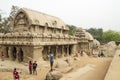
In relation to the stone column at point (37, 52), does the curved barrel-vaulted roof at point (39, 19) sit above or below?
above

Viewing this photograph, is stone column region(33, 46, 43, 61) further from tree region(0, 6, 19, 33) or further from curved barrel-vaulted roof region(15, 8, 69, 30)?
tree region(0, 6, 19, 33)

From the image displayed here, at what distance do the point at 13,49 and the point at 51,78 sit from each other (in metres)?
10.0

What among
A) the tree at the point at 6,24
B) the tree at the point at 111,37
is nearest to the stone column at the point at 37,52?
the tree at the point at 6,24

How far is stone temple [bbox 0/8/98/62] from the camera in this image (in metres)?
21.8

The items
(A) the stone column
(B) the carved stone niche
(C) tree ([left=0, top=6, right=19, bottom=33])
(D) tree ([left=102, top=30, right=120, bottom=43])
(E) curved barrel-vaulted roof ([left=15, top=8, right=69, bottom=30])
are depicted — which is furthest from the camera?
(D) tree ([left=102, top=30, right=120, bottom=43])

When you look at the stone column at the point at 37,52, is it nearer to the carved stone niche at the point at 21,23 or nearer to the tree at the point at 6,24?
the carved stone niche at the point at 21,23

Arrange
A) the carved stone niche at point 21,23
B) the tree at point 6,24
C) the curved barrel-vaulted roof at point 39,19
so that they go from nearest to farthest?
the curved barrel-vaulted roof at point 39,19, the carved stone niche at point 21,23, the tree at point 6,24

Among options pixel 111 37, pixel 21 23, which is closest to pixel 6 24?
pixel 21 23

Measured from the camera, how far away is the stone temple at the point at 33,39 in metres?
21.8

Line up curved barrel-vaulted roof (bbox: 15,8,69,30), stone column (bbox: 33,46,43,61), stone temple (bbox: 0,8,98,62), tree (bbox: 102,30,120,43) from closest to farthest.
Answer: stone column (bbox: 33,46,43,61)
stone temple (bbox: 0,8,98,62)
curved barrel-vaulted roof (bbox: 15,8,69,30)
tree (bbox: 102,30,120,43)

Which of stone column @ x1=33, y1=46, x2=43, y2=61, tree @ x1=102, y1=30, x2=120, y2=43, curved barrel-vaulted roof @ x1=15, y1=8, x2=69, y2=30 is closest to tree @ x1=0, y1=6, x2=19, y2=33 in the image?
curved barrel-vaulted roof @ x1=15, y1=8, x2=69, y2=30

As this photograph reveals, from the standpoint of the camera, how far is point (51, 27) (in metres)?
30.5

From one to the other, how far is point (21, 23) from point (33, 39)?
6.91 m

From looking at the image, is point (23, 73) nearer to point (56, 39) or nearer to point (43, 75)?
point (43, 75)
